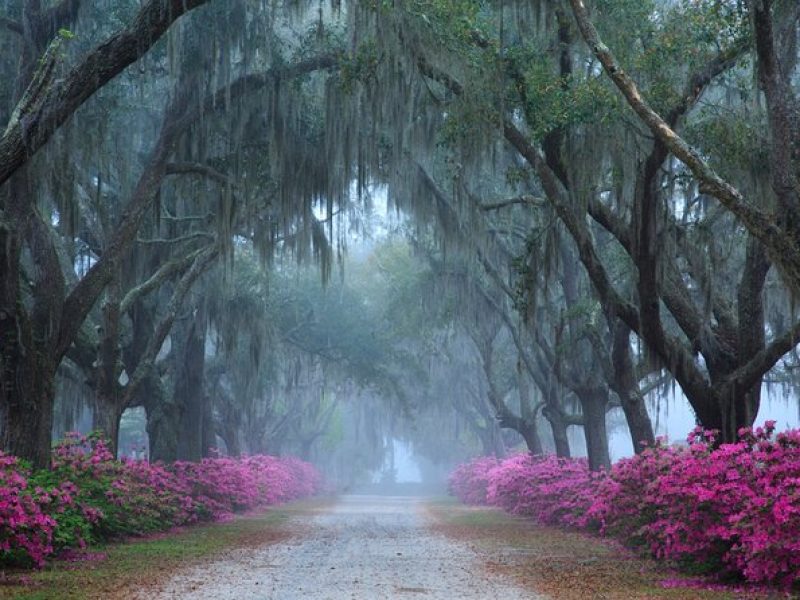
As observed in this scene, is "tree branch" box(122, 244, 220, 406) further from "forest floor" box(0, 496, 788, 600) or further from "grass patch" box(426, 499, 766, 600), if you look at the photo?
"grass patch" box(426, 499, 766, 600)

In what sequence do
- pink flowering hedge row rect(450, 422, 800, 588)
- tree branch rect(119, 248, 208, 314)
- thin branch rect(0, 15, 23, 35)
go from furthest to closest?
tree branch rect(119, 248, 208, 314) → thin branch rect(0, 15, 23, 35) → pink flowering hedge row rect(450, 422, 800, 588)

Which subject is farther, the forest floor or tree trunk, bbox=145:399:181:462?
tree trunk, bbox=145:399:181:462

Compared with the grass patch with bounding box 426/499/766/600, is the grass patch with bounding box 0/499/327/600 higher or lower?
higher

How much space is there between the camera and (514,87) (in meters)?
12.1

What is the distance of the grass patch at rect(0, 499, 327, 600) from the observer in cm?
761

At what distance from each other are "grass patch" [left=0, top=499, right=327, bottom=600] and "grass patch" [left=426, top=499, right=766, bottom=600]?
3.24 metres

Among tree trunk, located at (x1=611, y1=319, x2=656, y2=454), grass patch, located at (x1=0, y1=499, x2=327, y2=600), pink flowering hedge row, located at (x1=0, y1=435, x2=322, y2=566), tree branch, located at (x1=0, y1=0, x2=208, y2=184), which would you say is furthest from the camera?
tree trunk, located at (x1=611, y1=319, x2=656, y2=454)

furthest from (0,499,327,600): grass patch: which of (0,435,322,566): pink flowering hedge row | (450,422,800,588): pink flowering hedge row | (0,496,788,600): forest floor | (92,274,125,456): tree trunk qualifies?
(450,422,800,588): pink flowering hedge row

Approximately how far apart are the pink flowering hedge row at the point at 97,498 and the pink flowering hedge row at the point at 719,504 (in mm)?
5758

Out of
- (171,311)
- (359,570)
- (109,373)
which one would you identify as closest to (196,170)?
(171,311)

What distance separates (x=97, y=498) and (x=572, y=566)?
628 cm

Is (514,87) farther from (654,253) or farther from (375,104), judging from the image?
(654,253)

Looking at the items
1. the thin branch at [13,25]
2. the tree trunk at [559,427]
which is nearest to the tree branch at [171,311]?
the thin branch at [13,25]

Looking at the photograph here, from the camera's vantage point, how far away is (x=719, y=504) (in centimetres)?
859
